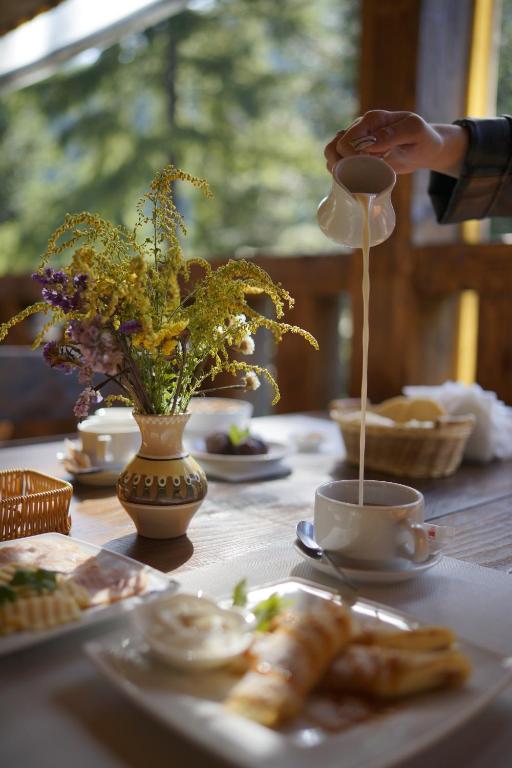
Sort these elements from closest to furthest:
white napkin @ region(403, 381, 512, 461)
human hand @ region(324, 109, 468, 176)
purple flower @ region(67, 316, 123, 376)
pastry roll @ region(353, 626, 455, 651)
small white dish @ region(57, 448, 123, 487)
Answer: pastry roll @ region(353, 626, 455, 651), purple flower @ region(67, 316, 123, 376), human hand @ region(324, 109, 468, 176), small white dish @ region(57, 448, 123, 487), white napkin @ region(403, 381, 512, 461)

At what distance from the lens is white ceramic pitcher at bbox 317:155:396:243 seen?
1.05 meters

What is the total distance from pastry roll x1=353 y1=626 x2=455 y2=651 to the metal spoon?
4.6 inches

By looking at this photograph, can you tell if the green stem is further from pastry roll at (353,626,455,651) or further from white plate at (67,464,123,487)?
pastry roll at (353,626,455,651)

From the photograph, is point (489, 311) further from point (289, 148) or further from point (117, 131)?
point (117, 131)

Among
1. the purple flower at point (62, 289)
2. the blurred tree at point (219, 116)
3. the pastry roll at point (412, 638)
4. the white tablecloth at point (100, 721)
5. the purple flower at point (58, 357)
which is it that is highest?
the blurred tree at point (219, 116)

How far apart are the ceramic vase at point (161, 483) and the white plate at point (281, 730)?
1.28 ft

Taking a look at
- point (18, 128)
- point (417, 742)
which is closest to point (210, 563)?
point (417, 742)

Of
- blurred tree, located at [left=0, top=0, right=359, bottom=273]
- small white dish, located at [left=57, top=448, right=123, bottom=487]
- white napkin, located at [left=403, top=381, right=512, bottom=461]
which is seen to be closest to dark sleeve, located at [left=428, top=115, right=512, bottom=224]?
white napkin, located at [left=403, top=381, right=512, bottom=461]

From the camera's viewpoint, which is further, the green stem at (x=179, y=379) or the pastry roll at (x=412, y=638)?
the green stem at (x=179, y=379)

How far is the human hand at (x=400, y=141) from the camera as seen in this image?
1234 millimetres

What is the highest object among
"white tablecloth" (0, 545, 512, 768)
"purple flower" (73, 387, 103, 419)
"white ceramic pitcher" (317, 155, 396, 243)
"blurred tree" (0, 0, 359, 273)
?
"blurred tree" (0, 0, 359, 273)

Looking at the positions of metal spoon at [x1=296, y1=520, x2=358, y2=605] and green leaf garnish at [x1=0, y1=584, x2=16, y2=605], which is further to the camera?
metal spoon at [x1=296, y1=520, x2=358, y2=605]

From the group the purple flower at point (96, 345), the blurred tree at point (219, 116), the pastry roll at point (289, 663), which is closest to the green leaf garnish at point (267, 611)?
the pastry roll at point (289, 663)

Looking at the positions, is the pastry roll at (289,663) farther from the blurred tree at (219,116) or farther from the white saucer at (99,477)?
the blurred tree at (219,116)
